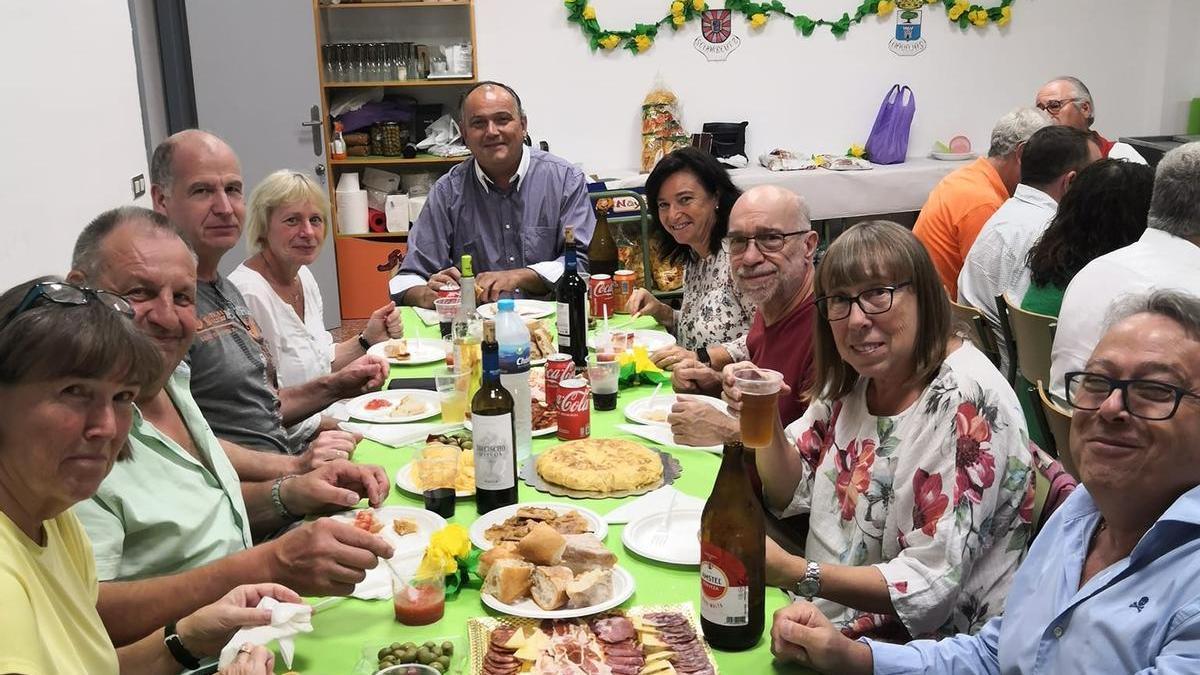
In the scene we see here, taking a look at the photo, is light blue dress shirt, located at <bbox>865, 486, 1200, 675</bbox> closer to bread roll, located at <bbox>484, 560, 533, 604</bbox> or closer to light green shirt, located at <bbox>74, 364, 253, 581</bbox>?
bread roll, located at <bbox>484, 560, 533, 604</bbox>

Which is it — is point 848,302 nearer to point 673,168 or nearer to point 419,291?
point 673,168

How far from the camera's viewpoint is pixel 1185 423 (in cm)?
121

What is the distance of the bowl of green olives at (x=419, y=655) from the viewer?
4.42 ft

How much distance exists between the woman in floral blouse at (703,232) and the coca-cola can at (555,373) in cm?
84

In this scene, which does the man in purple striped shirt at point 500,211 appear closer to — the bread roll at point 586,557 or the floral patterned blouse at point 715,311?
the floral patterned blouse at point 715,311

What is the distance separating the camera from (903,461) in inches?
67.8

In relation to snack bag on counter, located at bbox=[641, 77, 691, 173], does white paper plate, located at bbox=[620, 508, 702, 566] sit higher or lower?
lower

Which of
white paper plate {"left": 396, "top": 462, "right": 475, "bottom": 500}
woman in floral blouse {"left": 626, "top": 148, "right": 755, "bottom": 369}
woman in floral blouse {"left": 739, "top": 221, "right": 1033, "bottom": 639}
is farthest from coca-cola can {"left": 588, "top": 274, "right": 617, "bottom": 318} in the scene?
woman in floral blouse {"left": 739, "top": 221, "right": 1033, "bottom": 639}

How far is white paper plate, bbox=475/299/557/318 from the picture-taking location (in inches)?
137

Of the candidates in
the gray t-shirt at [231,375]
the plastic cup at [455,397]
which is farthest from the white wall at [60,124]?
the plastic cup at [455,397]

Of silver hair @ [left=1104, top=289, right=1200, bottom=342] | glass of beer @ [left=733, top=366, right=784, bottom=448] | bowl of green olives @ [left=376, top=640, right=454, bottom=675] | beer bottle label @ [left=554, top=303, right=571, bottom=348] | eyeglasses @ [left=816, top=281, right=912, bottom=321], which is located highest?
silver hair @ [left=1104, top=289, right=1200, bottom=342]

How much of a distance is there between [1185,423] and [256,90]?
18.3 feet

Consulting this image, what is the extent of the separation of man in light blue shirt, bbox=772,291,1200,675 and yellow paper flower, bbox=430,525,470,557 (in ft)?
1.78

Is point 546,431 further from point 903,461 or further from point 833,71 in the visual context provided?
point 833,71
